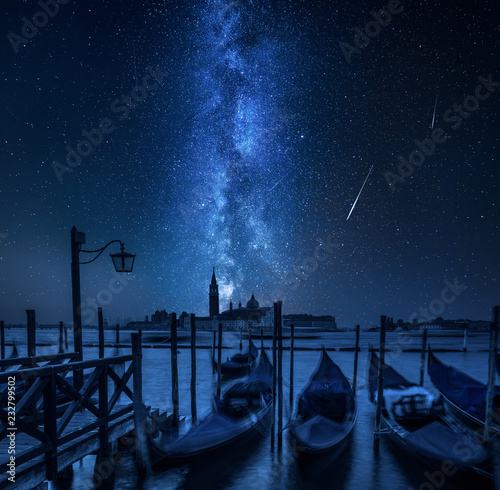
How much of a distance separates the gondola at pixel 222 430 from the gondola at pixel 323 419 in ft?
2.87

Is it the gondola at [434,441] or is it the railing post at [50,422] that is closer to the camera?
the railing post at [50,422]

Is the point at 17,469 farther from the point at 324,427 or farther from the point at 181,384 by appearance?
the point at 181,384

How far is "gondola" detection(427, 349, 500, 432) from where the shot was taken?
359 inches

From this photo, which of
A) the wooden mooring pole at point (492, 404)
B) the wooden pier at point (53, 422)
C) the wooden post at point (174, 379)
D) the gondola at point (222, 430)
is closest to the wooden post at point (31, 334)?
the wooden post at point (174, 379)

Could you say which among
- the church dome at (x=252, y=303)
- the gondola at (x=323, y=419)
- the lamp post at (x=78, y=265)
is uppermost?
the lamp post at (x=78, y=265)

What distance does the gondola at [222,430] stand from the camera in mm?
7047

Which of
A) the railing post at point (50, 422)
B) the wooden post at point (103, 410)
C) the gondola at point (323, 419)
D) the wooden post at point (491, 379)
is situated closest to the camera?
the railing post at point (50, 422)

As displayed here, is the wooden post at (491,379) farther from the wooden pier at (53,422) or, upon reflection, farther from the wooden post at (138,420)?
the wooden pier at (53,422)

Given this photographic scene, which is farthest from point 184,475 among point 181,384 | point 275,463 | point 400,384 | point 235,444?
point 181,384

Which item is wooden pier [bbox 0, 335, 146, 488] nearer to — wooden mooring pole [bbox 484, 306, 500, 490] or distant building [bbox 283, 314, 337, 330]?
wooden mooring pole [bbox 484, 306, 500, 490]

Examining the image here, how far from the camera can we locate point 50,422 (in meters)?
4.78

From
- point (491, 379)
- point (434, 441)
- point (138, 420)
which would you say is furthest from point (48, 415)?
point (491, 379)

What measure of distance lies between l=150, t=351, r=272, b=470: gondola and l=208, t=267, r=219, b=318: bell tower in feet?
371

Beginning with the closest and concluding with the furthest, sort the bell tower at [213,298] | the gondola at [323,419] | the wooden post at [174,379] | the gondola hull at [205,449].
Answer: the gondola hull at [205,449], the gondola at [323,419], the wooden post at [174,379], the bell tower at [213,298]
